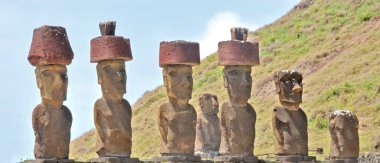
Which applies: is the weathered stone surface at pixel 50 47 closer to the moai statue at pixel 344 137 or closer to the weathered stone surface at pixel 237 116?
the weathered stone surface at pixel 237 116

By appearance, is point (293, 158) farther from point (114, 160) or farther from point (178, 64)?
point (114, 160)

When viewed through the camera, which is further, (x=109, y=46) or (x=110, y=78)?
(x=110, y=78)

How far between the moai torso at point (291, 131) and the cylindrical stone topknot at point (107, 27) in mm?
5750

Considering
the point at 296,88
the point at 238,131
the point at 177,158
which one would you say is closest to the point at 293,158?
the point at 296,88

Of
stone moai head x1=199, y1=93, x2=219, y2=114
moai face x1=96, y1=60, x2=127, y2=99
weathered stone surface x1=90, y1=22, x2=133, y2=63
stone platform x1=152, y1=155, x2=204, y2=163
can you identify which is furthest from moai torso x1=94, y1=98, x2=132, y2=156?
stone moai head x1=199, y1=93, x2=219, y2=114

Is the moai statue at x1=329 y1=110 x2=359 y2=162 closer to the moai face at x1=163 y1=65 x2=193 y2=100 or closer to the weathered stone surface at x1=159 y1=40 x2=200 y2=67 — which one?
the moai face at x1=163 y1=65 x2=193 y2=100

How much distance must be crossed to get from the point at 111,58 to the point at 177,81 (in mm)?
1849

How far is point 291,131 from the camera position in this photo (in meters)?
22.9

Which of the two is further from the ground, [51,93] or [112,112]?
[51,93]

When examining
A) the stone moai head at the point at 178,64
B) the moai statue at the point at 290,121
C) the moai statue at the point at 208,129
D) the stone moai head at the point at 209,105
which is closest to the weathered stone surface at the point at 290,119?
the moai statue at the point at 290,121

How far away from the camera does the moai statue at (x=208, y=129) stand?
31984 millimetres

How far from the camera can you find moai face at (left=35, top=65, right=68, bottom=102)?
58.3 feet

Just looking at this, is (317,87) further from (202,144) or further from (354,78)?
(202,144)

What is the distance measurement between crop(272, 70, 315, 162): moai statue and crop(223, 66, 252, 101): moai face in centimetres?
199
